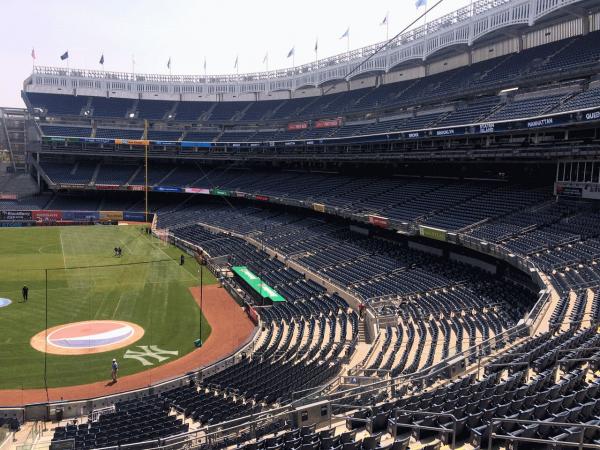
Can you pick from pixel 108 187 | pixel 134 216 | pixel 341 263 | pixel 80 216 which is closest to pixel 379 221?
pixel 341 263

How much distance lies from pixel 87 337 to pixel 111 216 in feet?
148

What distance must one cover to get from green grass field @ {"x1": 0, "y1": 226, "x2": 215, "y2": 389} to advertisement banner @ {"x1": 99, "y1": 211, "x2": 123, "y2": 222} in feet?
40.2

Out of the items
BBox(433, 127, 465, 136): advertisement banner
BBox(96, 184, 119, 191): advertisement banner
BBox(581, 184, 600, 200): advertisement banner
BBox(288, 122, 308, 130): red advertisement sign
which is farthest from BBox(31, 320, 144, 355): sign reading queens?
BBox(96, 184, 119, 191): advertisement banner

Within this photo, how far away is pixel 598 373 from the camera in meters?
12.0

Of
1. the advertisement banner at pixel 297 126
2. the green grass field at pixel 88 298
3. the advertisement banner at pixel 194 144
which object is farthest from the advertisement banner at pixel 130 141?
the advertisement banner at pixel 297 126

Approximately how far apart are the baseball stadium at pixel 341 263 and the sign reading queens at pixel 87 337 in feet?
0.51

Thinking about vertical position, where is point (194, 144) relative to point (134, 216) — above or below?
above

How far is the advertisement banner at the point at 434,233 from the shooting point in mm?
30516

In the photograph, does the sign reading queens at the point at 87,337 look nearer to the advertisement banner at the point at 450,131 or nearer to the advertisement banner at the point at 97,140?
the advertisement banner at the point at 450,131

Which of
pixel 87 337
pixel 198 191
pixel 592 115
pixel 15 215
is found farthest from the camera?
pixel 198 191

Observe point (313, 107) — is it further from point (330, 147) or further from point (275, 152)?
point (330, 147)

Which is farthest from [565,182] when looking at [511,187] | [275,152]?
[275,152]

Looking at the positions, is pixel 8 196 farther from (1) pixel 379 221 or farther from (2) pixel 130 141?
(1) pixel 379 221

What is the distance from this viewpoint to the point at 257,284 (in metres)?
33.8
